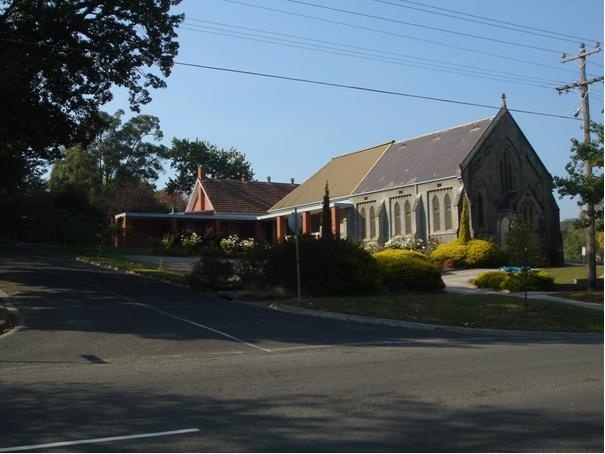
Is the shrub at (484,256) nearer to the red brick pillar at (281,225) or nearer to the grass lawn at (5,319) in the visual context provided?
the red brick pillar at (281,225)

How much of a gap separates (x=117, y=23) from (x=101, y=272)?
36.8ft

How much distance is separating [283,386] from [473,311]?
11.9 m

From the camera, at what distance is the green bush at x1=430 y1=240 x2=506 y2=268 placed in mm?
38656

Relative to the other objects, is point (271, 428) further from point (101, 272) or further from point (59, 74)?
point (101, 272)

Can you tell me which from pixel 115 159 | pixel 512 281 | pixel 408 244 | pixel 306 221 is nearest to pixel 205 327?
pixel 512 281

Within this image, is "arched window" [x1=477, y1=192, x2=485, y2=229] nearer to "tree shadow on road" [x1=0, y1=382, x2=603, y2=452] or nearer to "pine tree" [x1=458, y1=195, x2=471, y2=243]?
"pine tree" [x1=458, y1=195, x2=471, y2=243]

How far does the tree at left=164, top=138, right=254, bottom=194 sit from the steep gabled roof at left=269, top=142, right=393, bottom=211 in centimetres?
3072

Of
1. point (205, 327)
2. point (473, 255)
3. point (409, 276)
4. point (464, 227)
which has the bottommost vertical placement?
point (205, 327)

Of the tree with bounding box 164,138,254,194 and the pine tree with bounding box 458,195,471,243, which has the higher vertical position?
the tree with bounding box 164,138,254,194

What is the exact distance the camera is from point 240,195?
204 feet

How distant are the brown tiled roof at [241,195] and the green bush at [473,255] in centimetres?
2395

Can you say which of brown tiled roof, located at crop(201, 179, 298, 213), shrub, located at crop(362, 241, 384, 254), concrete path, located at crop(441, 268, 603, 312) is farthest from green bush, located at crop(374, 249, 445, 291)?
brown tiled roof, located at crop(201, 179, 298, 213)

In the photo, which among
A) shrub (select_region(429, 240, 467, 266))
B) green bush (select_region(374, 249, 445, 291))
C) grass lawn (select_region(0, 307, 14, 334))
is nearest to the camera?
grass lawn (select_region(0, 307, 14, 334))

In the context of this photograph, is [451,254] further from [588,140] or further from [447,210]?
[588,140]
